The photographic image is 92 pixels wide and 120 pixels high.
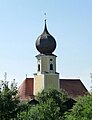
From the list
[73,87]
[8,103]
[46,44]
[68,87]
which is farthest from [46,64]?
[8,103]

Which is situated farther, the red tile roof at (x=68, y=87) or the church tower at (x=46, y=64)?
the red tile roof at (x=68, y=87)

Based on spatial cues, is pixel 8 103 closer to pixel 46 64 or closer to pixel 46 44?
pixel 46 44

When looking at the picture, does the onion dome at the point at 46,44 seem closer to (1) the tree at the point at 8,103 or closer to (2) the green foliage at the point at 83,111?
(2) the green foliage at the point at 83,111

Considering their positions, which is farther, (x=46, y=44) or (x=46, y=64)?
(x=46, y=64)

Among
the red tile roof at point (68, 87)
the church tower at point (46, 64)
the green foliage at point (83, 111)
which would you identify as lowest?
the green foliage at point (83, 111)

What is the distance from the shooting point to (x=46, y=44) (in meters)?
59.5

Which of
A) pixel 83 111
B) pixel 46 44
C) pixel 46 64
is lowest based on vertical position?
pixel 83 111

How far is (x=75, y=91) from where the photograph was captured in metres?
64.9

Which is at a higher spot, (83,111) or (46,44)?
(46,44)

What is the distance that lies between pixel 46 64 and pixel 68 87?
20.9 feet

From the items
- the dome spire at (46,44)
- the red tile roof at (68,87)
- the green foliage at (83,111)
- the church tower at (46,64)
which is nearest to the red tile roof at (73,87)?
the red tile roof at (68,87)

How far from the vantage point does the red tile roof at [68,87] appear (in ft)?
205

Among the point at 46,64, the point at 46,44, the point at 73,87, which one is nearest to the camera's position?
the point at 46,44

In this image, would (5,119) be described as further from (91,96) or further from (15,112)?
(91,96)
